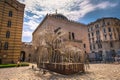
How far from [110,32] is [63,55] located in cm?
3700

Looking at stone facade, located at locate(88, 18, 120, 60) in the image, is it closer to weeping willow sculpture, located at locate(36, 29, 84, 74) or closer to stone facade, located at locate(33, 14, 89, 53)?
stone facade, located at locate(33, 14, 89, 53)

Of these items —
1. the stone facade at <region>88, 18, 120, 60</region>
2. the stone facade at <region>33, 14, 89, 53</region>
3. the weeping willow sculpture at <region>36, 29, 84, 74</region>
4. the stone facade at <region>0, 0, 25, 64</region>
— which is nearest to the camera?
the weeping willow sculpture at <region>36, 29, 84, 74</region>

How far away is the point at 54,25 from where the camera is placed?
23.3m

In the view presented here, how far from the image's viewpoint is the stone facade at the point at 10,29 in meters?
21.3

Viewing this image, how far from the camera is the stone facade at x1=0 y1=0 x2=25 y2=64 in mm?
21266

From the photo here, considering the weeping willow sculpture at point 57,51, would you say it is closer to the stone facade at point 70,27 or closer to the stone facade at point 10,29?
the stone facade at point 70,27

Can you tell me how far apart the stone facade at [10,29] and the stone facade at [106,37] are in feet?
104

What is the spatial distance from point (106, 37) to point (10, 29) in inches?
1486

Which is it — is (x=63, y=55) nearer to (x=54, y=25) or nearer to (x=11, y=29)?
(x=54, y=25)

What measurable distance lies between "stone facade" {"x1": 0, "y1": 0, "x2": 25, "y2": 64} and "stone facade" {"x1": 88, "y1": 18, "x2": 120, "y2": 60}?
3155cm

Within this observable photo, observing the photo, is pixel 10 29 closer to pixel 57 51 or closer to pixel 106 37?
pixel 57 51

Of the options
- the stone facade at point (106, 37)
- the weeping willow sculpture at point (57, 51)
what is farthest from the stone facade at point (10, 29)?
the stone facade at point (106, 37)

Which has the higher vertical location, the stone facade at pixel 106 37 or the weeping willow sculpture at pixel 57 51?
the stone facade at pixel 106 37

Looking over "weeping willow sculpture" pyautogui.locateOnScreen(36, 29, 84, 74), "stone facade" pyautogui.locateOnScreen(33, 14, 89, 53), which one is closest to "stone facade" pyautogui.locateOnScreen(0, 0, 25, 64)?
"stone facade" pyautogui.locateOnScreen(33, 14, 89, 53)
